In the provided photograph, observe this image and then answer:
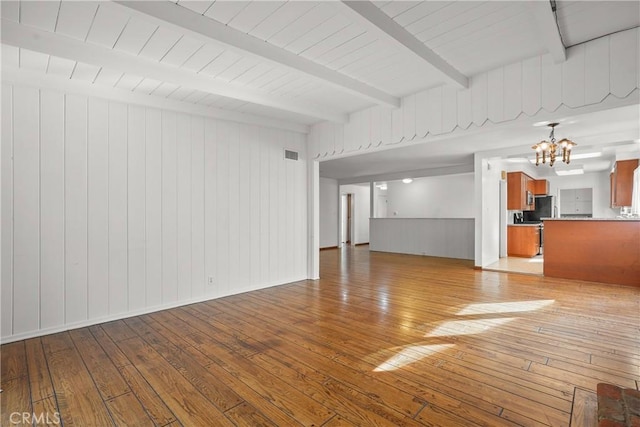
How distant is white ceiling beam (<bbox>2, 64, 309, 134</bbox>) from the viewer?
3.07m

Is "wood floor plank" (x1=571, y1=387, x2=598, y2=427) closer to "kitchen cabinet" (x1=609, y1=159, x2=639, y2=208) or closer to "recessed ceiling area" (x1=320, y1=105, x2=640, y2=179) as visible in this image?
"recessed ceiling area" (x1=320, y1=105, x2=640, y2=179)

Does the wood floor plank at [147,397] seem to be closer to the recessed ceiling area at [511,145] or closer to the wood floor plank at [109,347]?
the wood floor plank at [109,347]

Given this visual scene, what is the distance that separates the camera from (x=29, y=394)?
2.11 metres

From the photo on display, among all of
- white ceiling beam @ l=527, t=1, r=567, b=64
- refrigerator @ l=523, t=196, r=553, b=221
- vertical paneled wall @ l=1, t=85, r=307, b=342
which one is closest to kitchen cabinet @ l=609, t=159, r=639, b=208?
refrigerator @ l=523, t=196, r=553, b=221

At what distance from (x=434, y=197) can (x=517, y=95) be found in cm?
857

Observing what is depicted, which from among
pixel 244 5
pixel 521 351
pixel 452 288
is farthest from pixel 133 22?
pixel 452 288

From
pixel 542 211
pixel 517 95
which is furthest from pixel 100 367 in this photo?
pixel 542 211

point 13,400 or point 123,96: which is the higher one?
point 123,96

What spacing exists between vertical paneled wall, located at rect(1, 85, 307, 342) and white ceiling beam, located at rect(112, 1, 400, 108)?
1.96 meters

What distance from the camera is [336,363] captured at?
2.48m

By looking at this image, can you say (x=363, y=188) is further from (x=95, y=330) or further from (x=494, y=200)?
(x=95, y=330)

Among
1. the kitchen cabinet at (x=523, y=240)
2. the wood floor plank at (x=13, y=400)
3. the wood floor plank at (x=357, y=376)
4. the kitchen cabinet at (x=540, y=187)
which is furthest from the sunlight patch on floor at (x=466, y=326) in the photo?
the kitchen cabinet at (x=540, y=187)

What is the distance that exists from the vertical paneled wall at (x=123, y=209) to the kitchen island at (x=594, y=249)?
16.7 ft

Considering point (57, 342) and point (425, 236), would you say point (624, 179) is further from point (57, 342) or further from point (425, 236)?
point (57, 342)
